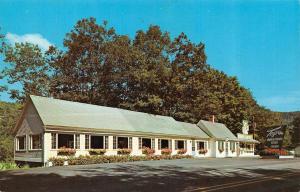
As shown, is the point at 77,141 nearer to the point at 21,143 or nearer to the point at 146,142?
the point at 21,143

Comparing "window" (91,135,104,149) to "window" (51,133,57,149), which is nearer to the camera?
"window" (51,133,57,149)

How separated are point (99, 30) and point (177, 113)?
1755cm

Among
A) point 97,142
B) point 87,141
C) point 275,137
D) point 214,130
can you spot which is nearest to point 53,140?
point 87,141

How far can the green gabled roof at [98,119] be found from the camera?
34531 mm

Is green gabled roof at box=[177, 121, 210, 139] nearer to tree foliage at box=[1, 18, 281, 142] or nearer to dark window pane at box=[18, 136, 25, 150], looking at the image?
tree foliage at box=[1, 18, 281, 142]

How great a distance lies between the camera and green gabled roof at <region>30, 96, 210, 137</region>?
113ft

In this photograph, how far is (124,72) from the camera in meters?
61.9

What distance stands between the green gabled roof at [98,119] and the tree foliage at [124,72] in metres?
11.4

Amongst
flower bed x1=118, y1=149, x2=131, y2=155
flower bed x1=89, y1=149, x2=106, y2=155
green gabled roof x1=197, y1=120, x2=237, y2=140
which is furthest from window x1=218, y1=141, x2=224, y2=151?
flower bed x1=89, y1=149, x2=106, y2=155

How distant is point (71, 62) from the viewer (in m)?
61.8

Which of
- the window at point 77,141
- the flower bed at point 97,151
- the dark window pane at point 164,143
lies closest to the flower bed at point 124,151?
the flower bed at point 97,151

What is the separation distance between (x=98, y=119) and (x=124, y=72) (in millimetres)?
23087

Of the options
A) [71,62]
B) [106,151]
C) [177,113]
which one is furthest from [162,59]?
[106,151]

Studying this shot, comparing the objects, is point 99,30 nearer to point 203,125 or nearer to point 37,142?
point 203,125
